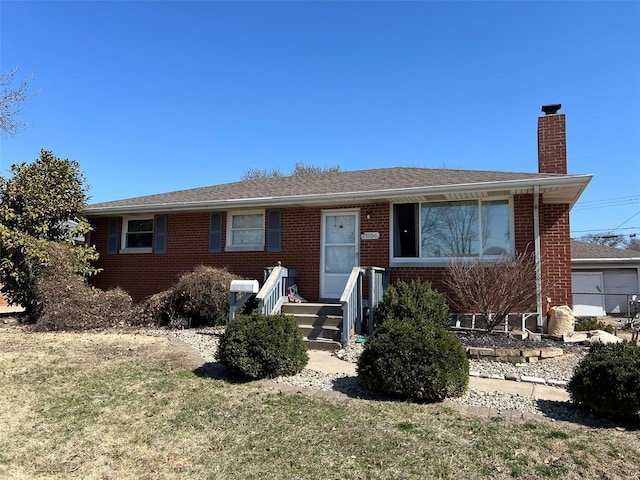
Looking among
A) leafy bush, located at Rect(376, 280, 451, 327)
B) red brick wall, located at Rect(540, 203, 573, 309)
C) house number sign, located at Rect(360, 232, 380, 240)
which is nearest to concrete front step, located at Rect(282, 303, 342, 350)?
leafy bush, located at Rect(376, 280, 451, 327)

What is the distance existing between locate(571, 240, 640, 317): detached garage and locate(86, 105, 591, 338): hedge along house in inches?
516

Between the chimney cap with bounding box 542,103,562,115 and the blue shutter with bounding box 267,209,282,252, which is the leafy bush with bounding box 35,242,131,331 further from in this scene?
the chimney cap with bounding box 542,103,562,115

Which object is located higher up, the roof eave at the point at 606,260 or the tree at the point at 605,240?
the tree at the point at 605,240

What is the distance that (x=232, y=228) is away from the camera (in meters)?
11.4

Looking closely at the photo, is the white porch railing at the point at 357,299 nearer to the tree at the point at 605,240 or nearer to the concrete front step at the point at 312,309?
the concrete front step at the point at 312,309

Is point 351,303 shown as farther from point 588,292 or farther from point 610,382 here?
point 588,292

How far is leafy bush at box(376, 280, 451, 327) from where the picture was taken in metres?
7.45

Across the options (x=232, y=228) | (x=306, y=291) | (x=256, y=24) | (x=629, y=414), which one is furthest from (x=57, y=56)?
(x=629, y=414)

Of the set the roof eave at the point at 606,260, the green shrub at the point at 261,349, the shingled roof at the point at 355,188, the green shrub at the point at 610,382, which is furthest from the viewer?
the roof eave at the point at 606,260

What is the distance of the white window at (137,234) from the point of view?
12312mm

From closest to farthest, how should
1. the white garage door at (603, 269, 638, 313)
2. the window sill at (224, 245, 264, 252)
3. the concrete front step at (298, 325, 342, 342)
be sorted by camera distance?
the concrete front step at (298, 325, 342, 342) < the window sill at (224, 245, 264, 252) < the white garage door at (603, 269, 638, 313)

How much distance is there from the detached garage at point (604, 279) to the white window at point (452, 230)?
45.7ft

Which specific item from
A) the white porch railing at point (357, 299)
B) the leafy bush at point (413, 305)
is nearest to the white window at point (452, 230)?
the white porch railing at point (357, 299)

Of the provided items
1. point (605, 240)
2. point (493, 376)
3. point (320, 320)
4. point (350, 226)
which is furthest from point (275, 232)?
point (605, 240)
